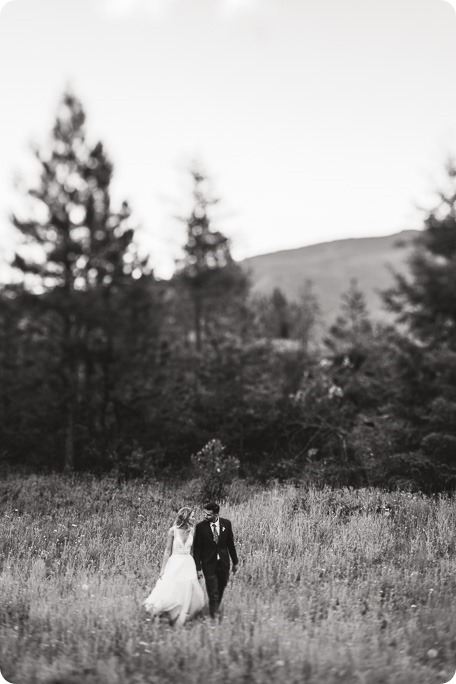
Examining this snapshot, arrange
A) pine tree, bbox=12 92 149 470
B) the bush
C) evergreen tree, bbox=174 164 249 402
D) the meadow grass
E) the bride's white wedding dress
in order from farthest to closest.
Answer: evergreen tree, bbox=174 164 249 402, pine tree, bbox=12 92 149 470, the bush, the bride's white wedding dress, the meadow grass

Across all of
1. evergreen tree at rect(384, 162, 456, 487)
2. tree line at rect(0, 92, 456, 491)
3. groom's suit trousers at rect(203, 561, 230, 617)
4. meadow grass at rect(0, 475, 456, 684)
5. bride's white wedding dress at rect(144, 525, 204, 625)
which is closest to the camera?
meadow grass at rect(0, 475, 456, 684)

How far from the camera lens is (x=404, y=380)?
16766mm

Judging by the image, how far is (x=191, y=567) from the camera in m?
7.37

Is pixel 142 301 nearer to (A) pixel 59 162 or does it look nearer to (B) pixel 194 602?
(A) pixel 59 162

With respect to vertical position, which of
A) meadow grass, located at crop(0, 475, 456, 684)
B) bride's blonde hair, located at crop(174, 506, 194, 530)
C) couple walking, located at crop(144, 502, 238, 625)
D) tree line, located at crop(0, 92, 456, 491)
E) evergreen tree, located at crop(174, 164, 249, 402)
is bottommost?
meadow grass, located at crop(0, 475, 456, 684)

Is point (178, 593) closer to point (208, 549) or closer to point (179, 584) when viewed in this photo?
point (179, 584)

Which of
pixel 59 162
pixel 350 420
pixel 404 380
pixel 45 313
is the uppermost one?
pixel 59 162

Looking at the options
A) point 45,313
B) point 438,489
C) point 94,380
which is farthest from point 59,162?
point 438,489

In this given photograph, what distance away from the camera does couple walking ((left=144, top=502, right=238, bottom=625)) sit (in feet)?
23.4

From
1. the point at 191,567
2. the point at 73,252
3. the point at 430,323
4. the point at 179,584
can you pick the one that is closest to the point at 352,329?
the point at 430,323

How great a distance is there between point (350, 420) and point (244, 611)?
12908 mm

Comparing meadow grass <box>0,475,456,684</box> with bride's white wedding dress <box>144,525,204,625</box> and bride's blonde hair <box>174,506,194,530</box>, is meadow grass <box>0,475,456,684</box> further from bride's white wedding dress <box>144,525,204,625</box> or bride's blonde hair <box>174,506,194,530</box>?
bride's blonde hair <box>174,506,194,530</box>

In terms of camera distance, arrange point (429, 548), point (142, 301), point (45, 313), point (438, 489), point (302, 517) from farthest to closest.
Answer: point (142, 301) → point (45, 313) → point (438, 489) → point (302, 517) → point (429, 548)

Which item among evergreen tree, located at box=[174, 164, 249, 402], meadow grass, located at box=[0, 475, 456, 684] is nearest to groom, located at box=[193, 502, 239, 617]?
meadow grass, located at box=[0, 475, 456, 684]
